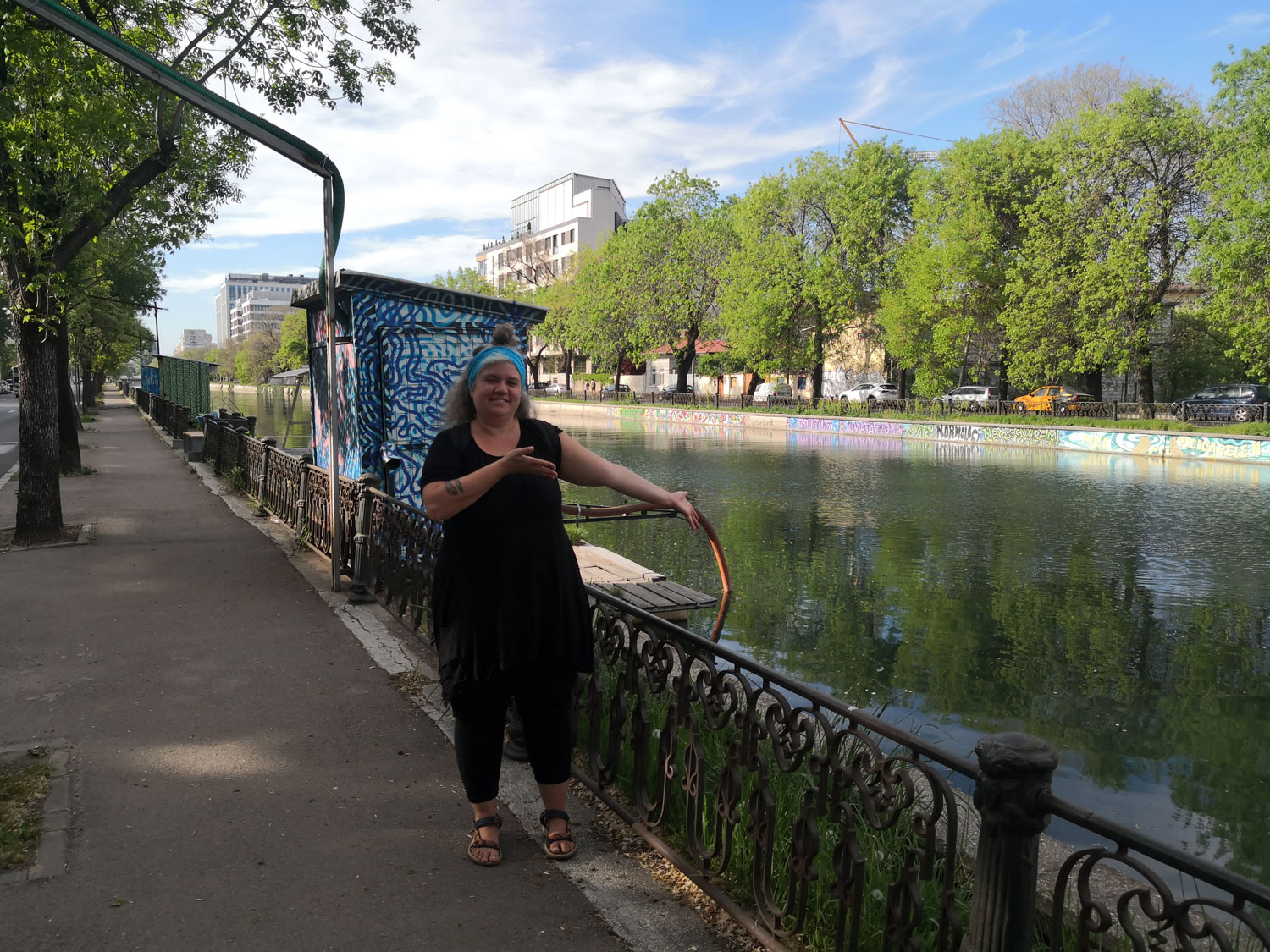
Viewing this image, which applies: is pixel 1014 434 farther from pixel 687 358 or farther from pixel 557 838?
pixel 557 838

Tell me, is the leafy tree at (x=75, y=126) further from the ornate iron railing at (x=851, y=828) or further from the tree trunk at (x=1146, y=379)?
the tree trunk at (x=1146, y=379)

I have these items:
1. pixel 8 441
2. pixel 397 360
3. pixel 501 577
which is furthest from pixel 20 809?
pixel 8 441

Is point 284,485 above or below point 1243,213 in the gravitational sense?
below

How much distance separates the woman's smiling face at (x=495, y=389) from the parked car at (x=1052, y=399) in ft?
117

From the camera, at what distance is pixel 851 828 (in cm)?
272

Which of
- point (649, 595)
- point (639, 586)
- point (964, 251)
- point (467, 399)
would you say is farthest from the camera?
point (964, 251)

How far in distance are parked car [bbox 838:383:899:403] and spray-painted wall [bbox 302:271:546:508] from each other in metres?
41.4

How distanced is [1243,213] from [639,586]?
90.5 feet

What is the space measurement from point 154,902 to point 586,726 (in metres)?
1.93

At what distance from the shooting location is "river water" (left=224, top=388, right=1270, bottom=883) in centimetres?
625

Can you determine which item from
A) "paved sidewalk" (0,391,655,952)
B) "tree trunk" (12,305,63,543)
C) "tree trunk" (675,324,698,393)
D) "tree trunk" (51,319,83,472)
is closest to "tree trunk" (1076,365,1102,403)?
"tree trunk" (675,324,698,393)

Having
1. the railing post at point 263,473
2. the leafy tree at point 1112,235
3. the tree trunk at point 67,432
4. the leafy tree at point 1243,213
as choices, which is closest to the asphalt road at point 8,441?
the tree trunk at point 67,432

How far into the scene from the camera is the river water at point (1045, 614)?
Answer: 6250 millimetres

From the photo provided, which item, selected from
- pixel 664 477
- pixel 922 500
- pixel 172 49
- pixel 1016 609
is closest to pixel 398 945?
pixel 1016 609
